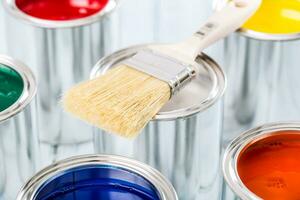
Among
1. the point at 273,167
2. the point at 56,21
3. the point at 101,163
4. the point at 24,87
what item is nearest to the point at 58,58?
the point at 56,21

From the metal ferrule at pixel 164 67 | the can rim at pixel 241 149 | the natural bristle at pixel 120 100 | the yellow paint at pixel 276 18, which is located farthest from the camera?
the yellow paint at pixel 276 18

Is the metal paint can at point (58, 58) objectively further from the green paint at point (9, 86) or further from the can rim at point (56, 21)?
the green paint at point (9, 86)

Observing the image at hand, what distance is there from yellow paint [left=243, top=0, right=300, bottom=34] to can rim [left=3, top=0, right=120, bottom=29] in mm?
311

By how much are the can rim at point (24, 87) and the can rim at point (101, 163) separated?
162 millimetres

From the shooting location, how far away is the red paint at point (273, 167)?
61.7 inches

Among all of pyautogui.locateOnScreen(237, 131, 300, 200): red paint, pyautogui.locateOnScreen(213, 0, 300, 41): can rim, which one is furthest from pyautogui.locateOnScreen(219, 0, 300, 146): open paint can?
pyautogui.locateOnScreen(237, 131, 300, 200): red paint

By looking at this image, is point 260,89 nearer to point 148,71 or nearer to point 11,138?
point 148,71

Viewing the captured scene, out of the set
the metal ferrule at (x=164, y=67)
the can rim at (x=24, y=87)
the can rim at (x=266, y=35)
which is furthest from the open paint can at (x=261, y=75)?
the can rim at (x=24, y=87)

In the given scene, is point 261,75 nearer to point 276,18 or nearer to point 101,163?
point 276,18

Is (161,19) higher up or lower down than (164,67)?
lower down

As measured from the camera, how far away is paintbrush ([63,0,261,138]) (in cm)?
163

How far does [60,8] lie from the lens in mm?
2105

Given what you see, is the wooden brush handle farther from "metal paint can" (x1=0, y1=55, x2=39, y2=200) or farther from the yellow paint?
"metal paint can" (x1=0, y1=55, x2=39, y2=200)

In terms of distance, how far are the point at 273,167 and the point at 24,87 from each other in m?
0.51
